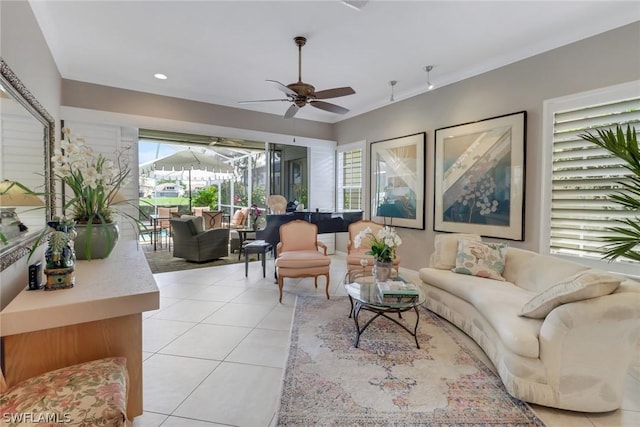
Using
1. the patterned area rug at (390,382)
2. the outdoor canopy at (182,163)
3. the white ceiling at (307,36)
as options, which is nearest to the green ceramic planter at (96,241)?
the patterned area rug at (390,382)

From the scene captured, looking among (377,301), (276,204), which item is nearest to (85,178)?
(377,301)

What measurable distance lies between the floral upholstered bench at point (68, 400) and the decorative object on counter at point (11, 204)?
0.75 m

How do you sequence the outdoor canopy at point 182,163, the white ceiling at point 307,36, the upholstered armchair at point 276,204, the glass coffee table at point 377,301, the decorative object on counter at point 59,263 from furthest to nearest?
the outdoor canopy at point 182,163 → the upholstered armchair at point 276,204 → the white ceiling at point 307,36 → the glass coffee table at point 377,301 → the decorative object on counter at point 59,263

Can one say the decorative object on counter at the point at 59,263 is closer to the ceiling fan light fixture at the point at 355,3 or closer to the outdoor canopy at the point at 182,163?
the ceiling fan light fixture at the point at 355,3

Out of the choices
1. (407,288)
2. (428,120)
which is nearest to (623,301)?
(407,288)

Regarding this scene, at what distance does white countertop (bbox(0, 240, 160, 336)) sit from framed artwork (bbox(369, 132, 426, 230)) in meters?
4.03

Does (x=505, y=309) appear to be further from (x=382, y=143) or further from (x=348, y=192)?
(x=348, y=192)

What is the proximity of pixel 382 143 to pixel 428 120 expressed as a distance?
38.4 inches

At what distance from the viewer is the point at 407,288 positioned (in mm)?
2604

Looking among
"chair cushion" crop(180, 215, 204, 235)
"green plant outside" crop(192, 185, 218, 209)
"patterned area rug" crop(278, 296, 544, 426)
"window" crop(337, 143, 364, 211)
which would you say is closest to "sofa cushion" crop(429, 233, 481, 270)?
"patterned area rug" crop(278, 296, 544, 426)

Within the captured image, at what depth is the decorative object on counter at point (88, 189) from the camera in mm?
1755

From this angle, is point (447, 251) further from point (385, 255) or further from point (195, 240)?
point (195, 240)

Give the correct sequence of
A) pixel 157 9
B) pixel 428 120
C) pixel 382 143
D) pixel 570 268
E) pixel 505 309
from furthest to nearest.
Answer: pixel 382 143 → pixel 428 120 → pixel 157 9 → pixel 570 268 → pixel 505 309

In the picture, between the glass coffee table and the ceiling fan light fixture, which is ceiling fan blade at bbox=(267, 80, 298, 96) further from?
the glass coffee table
